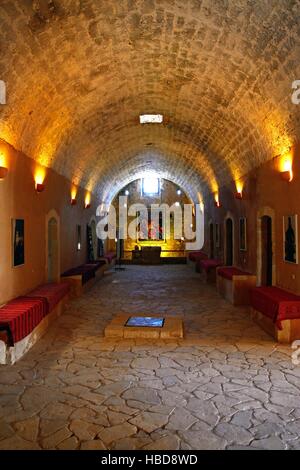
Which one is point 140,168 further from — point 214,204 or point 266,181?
point 266,181

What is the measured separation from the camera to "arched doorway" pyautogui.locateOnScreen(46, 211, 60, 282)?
38.4ft

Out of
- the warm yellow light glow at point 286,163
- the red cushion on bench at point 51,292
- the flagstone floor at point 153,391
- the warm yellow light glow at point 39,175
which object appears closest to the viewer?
the flagstone floor at point 153,391

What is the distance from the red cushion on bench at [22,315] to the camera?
657 cm

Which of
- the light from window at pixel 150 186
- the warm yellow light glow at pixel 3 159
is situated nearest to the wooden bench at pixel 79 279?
the warm yellow light glow at pixel 3 159

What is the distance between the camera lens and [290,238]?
8.87 m

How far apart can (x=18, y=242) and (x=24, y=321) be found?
204 cm

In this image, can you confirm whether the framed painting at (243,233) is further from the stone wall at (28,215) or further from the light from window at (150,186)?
the light from window at (150,186)

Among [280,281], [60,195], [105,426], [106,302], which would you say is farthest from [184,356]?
[60,195]

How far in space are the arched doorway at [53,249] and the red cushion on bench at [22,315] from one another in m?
3.15

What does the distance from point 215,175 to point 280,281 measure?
753cm

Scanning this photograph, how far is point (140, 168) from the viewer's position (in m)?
23.1

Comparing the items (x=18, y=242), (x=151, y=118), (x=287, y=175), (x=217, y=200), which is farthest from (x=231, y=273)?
(x=18, y=242)

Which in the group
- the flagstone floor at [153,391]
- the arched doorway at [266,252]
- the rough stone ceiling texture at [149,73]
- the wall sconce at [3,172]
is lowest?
the flagstone floor at [153,391]

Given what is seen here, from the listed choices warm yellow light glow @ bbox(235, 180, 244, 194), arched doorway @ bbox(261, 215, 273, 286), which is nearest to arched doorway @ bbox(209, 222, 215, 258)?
warm yellow light glow @ bbox(235, 180, 244, 194)
